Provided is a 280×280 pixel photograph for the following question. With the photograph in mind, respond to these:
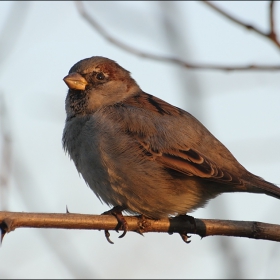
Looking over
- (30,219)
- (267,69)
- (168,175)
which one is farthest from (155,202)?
(267,69)

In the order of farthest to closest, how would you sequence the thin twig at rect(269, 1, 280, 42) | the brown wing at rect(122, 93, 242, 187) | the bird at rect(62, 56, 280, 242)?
the bird at rect(62, 56, 280, 242), the brown wing at rect(122, 93, 242, 187), the thin twig at rect(269, 1, 280, 42)

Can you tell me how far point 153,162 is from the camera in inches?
219

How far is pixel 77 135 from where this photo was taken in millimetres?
5969

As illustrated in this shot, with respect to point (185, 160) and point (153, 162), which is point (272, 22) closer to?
point (185, 160)

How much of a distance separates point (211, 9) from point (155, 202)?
8.01ft

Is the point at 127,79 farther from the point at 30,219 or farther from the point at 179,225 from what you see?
the point at 30,219

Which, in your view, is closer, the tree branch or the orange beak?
the tree branch

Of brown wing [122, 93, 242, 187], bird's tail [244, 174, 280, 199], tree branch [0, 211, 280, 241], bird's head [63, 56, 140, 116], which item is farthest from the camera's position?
bird's head [63, 56, 140, 116]

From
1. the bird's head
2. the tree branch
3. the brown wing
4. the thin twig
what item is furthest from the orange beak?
the thin twig

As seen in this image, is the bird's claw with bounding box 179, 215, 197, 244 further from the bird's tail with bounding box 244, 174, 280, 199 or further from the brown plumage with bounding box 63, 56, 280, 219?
the bird's tail with bounding box 244, 174, 280, 199

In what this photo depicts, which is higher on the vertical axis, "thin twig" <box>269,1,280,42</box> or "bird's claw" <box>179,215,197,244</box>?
"thin twig" <box>269,1,280,42</box>

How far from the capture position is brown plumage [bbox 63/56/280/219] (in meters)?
5.46

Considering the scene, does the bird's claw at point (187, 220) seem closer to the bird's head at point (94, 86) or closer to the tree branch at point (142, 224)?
the tree branch at point (142, 224)

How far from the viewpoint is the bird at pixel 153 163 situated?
546cm
